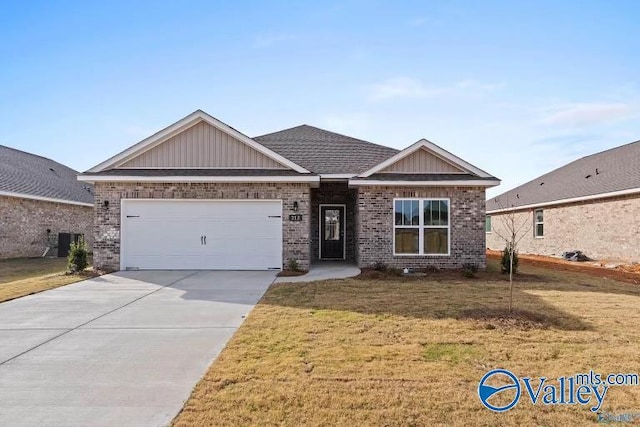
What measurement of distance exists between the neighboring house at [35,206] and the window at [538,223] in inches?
1005

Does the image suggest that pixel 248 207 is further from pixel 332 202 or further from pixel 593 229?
pixel 593 229

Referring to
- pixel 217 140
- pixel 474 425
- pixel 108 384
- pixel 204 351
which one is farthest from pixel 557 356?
pixel 217 140

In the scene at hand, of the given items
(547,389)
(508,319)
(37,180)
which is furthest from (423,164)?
(37,180)

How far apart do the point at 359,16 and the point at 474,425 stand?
11031 millimetres

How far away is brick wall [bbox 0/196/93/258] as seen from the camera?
716 inches

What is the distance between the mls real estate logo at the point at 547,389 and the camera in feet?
12.7

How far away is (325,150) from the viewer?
17031 mm

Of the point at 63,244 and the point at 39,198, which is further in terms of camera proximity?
the point at 63,244

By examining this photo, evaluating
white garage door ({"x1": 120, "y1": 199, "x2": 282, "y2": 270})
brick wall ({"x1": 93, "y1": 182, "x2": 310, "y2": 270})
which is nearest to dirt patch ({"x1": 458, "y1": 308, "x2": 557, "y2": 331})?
brick wall ({"x1": 93, "y1": 182, "x2": 310, "y2": 270})

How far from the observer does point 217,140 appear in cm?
1383

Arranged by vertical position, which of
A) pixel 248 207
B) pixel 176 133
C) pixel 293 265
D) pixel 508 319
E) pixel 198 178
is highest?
pixel 176 133

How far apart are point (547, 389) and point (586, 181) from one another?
1954cm

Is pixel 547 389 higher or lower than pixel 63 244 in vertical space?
lower

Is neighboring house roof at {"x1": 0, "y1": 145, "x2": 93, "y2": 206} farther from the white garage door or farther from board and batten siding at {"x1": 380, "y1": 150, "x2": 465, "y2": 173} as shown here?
board and batten siding at {"x1": 380, "y1": 150, "x2": 465, "y2": 173}
